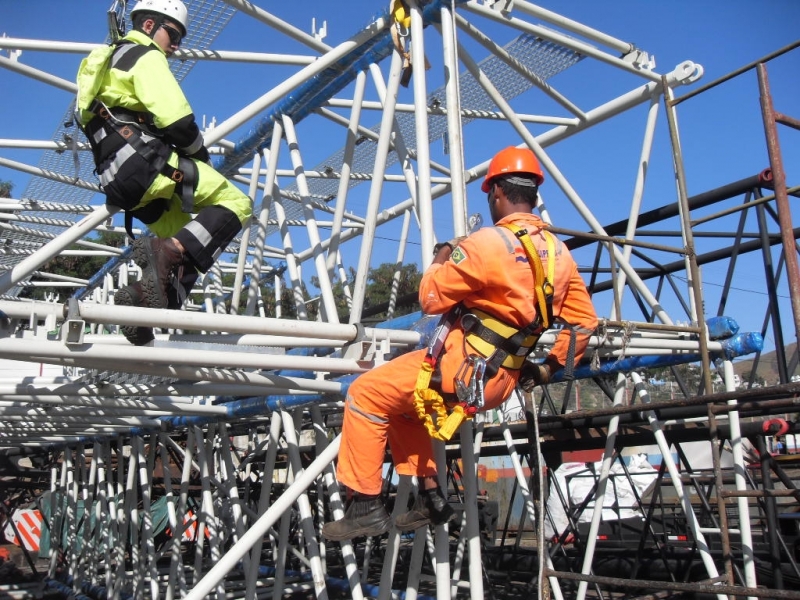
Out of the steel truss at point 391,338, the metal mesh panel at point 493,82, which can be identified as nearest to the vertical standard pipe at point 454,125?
the steel truss at point 391,338

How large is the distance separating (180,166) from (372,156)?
6.36 m

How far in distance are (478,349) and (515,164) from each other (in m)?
1.13

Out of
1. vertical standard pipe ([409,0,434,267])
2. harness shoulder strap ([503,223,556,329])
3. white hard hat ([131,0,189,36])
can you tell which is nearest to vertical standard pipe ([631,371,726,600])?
harness shoulder strap ([503,223,556,329])

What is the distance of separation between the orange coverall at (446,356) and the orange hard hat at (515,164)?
0.91 feet

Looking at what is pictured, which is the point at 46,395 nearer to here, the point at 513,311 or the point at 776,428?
the point at 513,311

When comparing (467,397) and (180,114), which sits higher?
(180,114)

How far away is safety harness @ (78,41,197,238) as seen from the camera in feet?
15.7

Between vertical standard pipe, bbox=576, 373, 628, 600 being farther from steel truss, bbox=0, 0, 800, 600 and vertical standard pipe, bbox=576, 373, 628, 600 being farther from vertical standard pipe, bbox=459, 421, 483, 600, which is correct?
vertical standard pipe, bbox=459, 421, 483, 600

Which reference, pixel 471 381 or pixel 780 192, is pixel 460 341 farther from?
pixel 780 192

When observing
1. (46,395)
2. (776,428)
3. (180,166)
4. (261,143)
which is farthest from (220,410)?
(776,428)

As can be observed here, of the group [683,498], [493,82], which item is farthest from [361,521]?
[493,82]

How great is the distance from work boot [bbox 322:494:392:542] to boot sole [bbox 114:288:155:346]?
1576 millimetres

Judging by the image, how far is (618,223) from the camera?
7.76 meters

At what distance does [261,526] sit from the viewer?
4938 millimetres
